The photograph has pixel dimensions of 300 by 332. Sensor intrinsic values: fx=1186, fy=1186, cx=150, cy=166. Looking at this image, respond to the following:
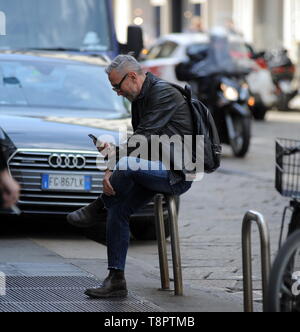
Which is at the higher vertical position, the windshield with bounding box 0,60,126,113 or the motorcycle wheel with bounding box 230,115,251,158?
the windshield with bounding box 0,60,126,113

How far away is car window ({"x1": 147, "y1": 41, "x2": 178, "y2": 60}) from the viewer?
77.0 ft

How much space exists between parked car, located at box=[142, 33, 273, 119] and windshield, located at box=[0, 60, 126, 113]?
11988 mm

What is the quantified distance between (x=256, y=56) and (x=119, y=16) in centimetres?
A: 2434

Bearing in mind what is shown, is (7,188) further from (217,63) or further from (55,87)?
(217,63)

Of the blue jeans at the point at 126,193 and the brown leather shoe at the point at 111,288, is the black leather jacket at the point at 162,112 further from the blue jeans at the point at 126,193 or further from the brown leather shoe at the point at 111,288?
the brown leather shoe at the point at 111,288

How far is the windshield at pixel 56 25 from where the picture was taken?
12.6m

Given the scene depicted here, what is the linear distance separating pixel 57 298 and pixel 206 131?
1296 millimetres

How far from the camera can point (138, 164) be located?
22.3 ft

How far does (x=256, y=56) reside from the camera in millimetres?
23984

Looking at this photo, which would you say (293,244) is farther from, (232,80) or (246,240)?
(232,80)

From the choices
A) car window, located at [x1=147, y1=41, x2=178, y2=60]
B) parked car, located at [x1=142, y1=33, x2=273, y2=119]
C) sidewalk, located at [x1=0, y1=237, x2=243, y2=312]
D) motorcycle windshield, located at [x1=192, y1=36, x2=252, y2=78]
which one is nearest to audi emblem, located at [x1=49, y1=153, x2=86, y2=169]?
sidewalk, located at [x1=0, y1=237, x2=243, y2=312]

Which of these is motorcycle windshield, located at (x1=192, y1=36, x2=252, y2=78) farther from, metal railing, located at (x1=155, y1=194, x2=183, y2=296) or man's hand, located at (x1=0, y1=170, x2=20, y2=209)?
man's hand, located at (x1=0, y1=170, x2=20, y2=209)

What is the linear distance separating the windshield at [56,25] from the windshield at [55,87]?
6.30 ft

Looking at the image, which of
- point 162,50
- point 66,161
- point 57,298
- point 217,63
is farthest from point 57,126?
point 162,50
